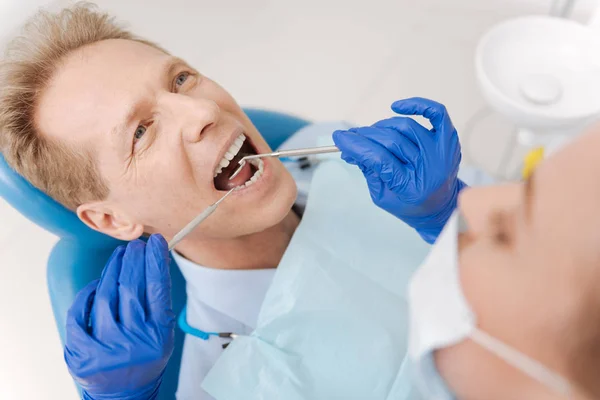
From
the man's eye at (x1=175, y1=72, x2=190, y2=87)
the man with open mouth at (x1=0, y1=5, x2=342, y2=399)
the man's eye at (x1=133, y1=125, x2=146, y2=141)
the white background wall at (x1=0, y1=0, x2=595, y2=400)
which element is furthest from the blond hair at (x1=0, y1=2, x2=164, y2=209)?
the white background wall at (x1=0, y1=0, x2=595, y2=400)

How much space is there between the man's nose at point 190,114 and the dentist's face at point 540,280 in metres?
0.73

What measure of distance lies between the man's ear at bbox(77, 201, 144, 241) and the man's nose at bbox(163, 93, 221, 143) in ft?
0.86

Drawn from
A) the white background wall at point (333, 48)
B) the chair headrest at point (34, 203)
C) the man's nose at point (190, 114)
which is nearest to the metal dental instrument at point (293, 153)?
the man's nose at point (190, 114)

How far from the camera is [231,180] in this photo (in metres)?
1.34

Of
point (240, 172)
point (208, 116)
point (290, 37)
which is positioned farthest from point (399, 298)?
point (290, 37)

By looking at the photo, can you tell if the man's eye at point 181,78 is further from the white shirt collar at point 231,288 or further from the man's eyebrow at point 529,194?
the man's eyebrow at point 529,194

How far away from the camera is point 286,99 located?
2.63 meters

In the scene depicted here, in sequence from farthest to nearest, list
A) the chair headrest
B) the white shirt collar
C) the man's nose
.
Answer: the white shirt collar → the chair headrest → the man's nose

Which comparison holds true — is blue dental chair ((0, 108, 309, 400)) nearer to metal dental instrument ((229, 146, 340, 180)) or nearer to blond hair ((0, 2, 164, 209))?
blond hair ((0, 2, 164, 209))

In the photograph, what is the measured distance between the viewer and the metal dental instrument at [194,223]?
3.66 feet

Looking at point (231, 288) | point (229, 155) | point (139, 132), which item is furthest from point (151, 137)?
point (231, 288)

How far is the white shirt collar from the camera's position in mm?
1379

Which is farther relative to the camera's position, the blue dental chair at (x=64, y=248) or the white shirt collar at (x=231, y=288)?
the white shirt collar at (x=231, y=288)

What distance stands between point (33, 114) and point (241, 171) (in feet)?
1.57
